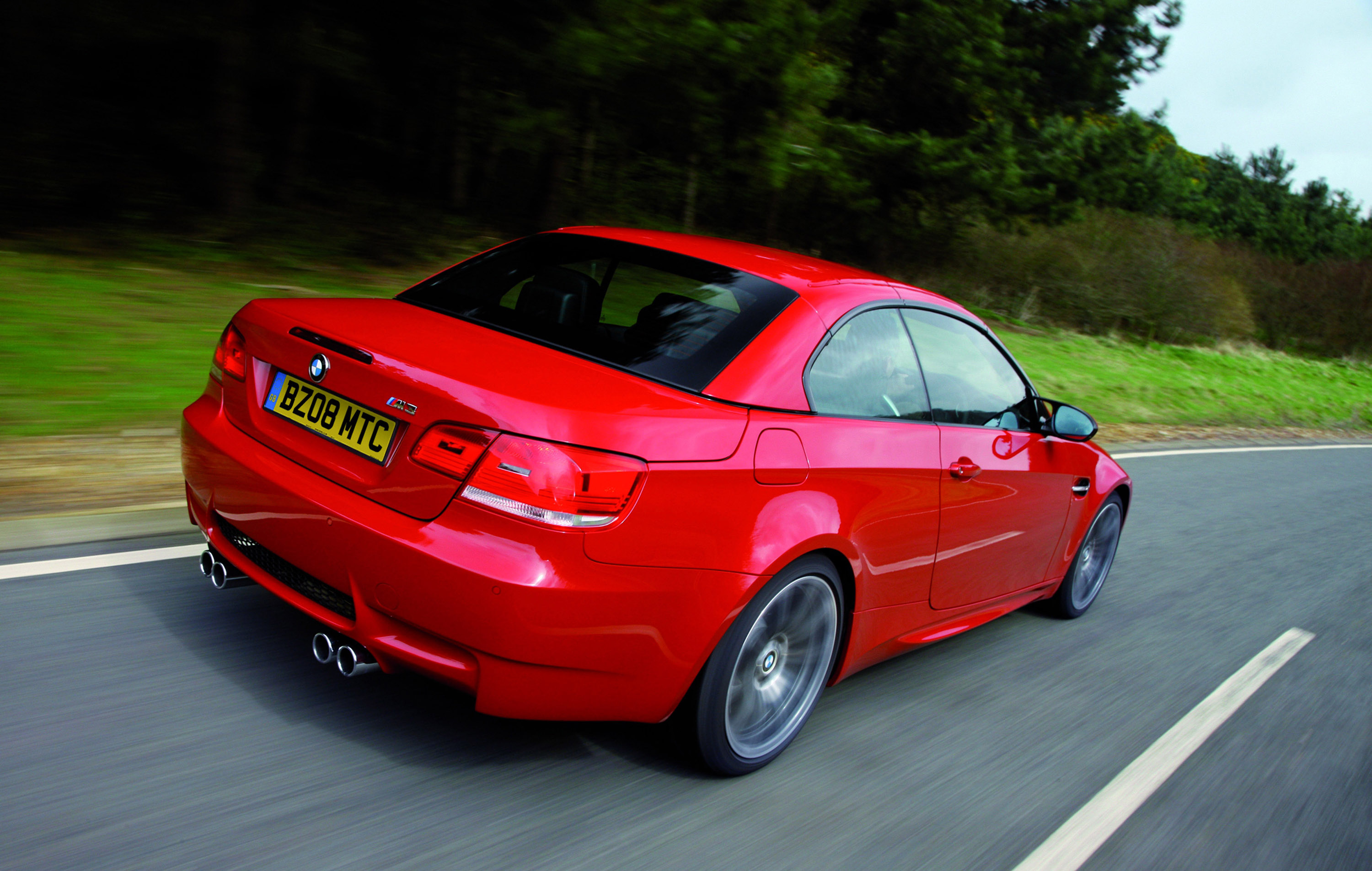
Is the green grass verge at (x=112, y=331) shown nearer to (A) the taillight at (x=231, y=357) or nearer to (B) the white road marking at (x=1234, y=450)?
(A) the taillight at (x=231, y=357)

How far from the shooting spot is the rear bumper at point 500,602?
101 inches

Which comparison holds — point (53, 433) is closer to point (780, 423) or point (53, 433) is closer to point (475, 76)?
point (780, 423)

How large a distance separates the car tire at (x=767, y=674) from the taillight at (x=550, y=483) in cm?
61

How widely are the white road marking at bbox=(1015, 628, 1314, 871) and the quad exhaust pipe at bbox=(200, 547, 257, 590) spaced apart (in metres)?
2.41

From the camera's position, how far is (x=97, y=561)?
Answer: 401 cm

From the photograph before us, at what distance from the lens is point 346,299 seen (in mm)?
3623

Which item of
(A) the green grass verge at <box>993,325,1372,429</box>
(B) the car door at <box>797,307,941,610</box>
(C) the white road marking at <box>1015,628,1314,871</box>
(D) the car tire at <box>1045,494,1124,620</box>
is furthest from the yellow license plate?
(A) the green grass verge at <box>993,325,1372,429</box>

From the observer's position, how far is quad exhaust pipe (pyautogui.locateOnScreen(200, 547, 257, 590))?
3.25m

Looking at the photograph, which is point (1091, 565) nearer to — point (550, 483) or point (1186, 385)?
point (550, 483)

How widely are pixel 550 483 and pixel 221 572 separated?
1.33 m

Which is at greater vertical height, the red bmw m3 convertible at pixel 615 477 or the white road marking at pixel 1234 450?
the red bmw m3 convertible at pixel 615 477

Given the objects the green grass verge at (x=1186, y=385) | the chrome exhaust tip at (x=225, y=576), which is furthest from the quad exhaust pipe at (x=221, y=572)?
the green grass verge at (x=1186, y=385)

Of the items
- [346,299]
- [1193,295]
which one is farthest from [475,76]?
[1193,295]

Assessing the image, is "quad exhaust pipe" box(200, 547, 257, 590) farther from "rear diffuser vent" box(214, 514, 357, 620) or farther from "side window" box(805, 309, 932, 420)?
"side window" box(805, 309, 932, 420)
